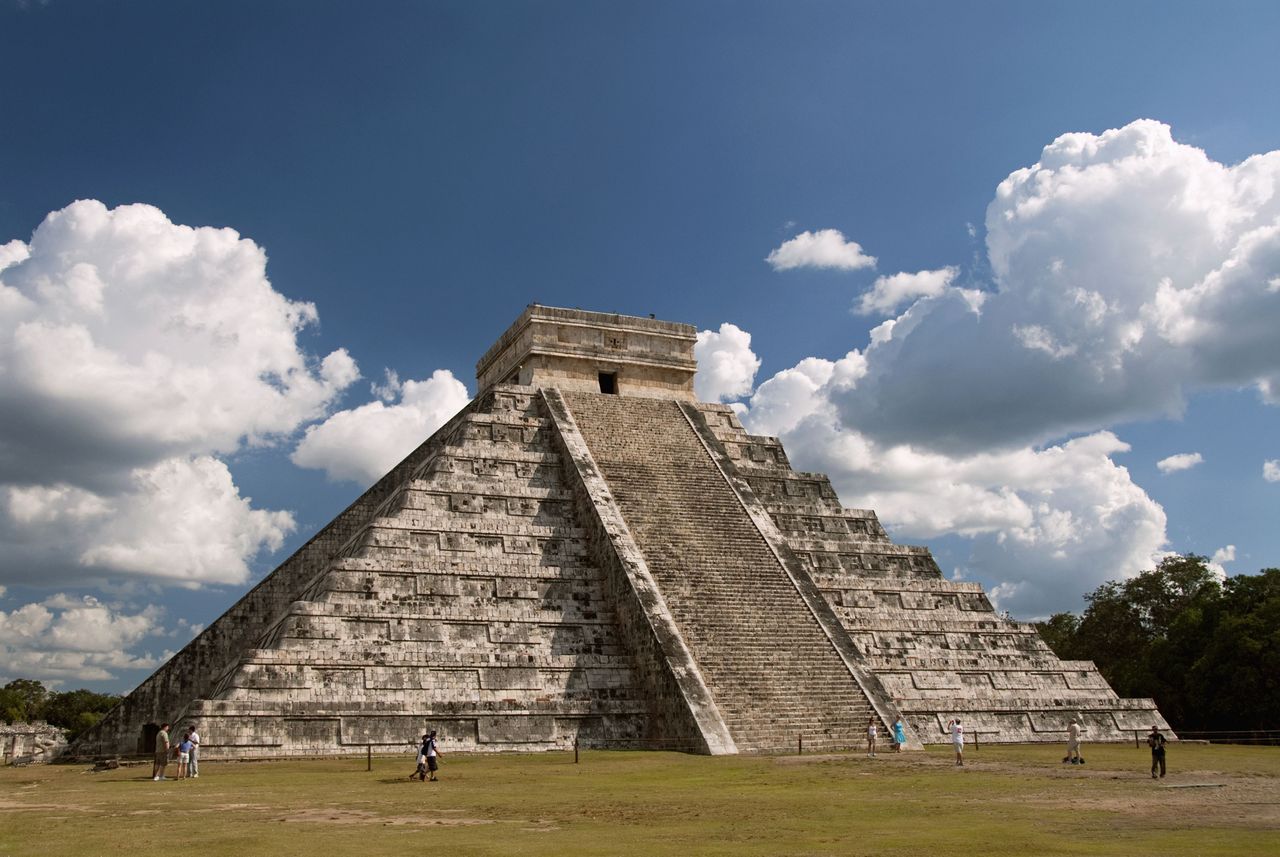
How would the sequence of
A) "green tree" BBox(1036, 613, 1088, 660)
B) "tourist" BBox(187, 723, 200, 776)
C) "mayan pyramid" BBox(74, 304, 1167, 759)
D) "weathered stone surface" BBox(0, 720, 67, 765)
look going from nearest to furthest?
"tourist" BBox(187, 723, 200, 776), "mayan pyramid" BBox(74, 304, 1167, 759), "weathered stone surface" BBox(0, 720, 67, 765), "green tree" BBox(1036, 613, 1088, 660)

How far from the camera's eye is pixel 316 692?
19.1m

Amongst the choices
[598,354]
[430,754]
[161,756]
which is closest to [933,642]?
[598,354]

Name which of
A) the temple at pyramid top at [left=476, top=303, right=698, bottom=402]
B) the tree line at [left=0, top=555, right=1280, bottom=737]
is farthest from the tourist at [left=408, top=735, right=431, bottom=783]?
the tree line at [left=0, top=555, right=1280, bottom=737]

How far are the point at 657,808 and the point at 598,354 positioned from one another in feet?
64.0

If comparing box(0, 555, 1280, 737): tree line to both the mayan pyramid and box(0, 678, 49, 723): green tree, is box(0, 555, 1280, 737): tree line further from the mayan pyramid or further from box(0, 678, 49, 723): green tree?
box(0, 678, 49, 723): green tree

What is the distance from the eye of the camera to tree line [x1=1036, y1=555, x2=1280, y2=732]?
1179 inches

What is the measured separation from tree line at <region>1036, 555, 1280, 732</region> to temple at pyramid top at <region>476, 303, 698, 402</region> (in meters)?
16.7

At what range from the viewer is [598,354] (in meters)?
30.6

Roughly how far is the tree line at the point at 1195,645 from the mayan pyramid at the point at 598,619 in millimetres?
7702

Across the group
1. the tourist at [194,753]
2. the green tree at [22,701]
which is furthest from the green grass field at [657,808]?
the green tree at [22,701]

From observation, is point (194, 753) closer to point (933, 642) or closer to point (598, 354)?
point (933, 642)

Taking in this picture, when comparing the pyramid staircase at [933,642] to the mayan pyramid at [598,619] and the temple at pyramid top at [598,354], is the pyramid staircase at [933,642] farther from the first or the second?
the temple at pyramid top at [598,354]

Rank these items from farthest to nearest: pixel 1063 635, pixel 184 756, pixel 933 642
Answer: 1. pixel 1063 635
2. pixel 933 642
3. pixel 184 756

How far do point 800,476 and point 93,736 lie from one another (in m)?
18.2
